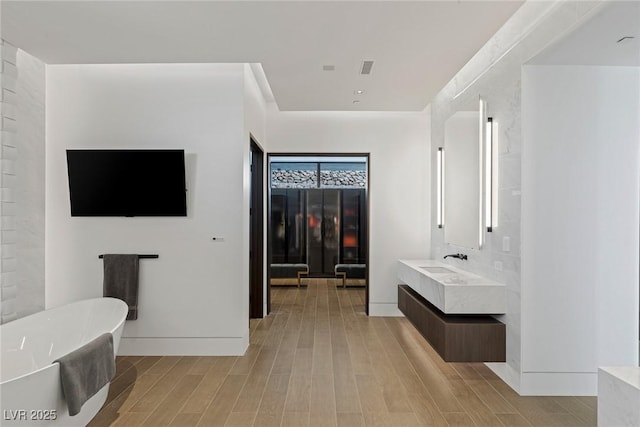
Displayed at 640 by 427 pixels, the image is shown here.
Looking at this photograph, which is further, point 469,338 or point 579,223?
point 469,338

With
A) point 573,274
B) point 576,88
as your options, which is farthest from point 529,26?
point 573,274

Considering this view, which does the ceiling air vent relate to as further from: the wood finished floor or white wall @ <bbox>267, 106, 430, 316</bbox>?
the wood finished floor

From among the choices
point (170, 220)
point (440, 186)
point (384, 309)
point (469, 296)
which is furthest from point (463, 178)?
point (170, 220)

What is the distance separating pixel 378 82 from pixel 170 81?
2.09 meters

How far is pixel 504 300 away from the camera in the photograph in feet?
10.8

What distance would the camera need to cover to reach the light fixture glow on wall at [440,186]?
5059mm

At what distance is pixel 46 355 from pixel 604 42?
4.48 m

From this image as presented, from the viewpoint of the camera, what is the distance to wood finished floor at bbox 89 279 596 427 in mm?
2707

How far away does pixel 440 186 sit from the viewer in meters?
5.10

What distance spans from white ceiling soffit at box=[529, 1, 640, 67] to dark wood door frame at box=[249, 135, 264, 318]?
3.46 meters

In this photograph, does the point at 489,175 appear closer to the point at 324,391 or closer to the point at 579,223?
the point at 579,223

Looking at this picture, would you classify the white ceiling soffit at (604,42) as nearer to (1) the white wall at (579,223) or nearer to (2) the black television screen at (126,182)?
(1) the white wall at (579,223)

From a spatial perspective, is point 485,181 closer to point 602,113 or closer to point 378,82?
point 602,113

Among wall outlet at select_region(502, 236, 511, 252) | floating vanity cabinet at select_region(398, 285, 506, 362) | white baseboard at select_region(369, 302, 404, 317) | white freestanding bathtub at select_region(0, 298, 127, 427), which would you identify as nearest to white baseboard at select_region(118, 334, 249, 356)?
white freestanding bathtub at select_region(0, 298, 127, 427)
